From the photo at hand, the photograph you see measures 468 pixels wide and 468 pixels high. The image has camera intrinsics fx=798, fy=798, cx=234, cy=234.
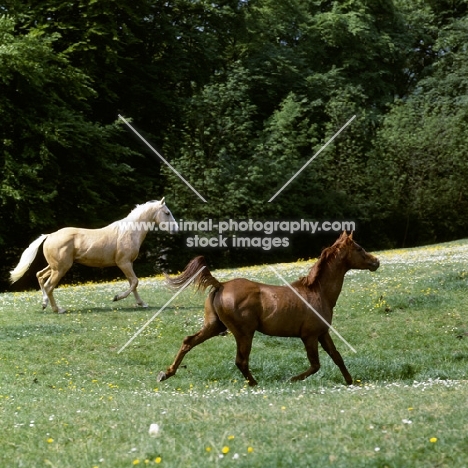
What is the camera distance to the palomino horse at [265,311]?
12.2 meters

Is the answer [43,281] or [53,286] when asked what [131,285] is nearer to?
[53,286]

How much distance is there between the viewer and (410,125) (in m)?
50.2

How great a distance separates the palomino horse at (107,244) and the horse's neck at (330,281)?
870 centimetres

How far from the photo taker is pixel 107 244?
840 inches

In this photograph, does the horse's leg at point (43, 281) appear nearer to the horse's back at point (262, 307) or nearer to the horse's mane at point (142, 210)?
the horse's mane at point (142, 210)

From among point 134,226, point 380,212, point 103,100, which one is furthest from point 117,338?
point 380,212

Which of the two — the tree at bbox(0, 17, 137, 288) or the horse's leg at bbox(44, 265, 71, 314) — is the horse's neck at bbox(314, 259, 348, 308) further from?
the tree at bbox(0, 17, 137, 288)

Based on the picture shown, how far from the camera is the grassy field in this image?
7.55m

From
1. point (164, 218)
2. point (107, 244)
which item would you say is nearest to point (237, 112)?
point (164, 218)

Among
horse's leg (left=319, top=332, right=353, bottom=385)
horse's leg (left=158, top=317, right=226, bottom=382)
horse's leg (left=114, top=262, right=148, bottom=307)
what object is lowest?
horse's leg (left=114, top=262, right=148, bottom=307)

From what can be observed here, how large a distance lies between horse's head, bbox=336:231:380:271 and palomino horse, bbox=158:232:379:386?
189mm

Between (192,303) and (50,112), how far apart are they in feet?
49.4

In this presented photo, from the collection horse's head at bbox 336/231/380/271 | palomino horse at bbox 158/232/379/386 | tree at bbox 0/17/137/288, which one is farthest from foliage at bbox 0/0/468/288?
horse's head at bbox 336/231/380/271

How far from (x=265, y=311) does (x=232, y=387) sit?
1322 millimetres
